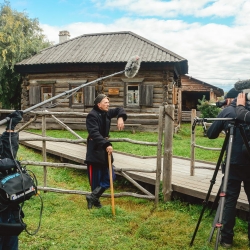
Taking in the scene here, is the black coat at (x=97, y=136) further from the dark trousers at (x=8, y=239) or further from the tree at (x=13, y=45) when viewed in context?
the tree at (x=13, y=45)

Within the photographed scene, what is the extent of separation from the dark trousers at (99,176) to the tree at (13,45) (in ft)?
43.0

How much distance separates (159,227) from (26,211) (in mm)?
2084

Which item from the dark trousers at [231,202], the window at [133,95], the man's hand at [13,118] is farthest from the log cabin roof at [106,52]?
the man's hand at [13,118]

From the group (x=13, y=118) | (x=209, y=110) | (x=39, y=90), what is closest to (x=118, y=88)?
(x=39, y=90)

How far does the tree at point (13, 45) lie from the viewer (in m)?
16.0

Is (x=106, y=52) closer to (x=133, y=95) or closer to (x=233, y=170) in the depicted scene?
(x=133, y=95)

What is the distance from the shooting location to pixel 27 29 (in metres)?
17.6

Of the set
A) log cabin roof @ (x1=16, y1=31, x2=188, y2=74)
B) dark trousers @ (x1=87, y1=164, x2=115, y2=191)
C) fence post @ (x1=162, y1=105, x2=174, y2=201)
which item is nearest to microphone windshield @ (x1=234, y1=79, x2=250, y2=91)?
fence post @ (x1=162, y1=105, x2=174, y2=201)

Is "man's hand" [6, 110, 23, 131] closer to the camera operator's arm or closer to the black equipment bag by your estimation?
the black equipment bag

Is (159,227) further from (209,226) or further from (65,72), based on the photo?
(65,72)

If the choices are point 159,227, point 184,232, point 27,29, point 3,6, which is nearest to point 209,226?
point 184,232

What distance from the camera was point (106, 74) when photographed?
49.3ft

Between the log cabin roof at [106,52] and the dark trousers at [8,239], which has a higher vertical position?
the log cabin roof at [106,52]

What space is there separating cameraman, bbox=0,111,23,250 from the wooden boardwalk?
2.64 metres
